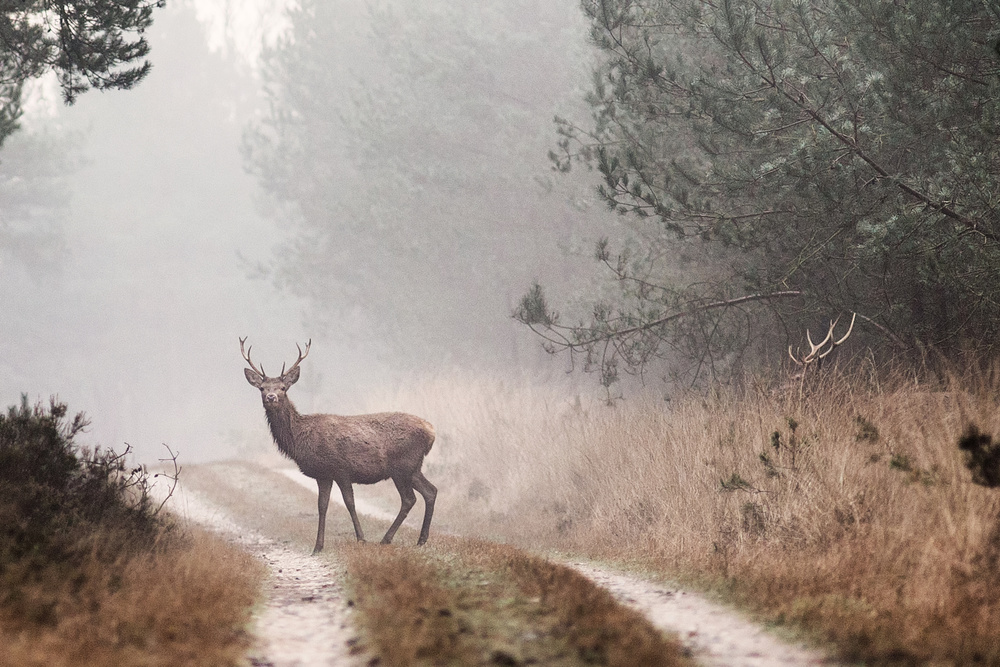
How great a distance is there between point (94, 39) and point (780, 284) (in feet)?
27.3

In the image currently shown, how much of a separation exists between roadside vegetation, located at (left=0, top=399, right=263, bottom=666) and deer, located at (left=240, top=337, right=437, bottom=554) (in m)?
1.97

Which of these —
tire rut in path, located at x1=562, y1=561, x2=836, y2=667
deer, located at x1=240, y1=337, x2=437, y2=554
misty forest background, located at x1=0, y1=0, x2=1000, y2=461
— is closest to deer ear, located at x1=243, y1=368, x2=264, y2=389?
deer, located at x1=240, y1=337, x2=437, y2=554

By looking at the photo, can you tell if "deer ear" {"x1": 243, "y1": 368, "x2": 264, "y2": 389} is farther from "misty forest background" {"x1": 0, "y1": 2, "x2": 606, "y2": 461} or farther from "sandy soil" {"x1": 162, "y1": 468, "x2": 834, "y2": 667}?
"misty forest background" {"x1": 0, "y1": 2, "x2": 606, "y2": 461}

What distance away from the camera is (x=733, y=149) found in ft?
40.7

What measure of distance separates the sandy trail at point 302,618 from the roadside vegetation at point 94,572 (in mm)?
163

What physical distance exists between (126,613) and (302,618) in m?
1.27

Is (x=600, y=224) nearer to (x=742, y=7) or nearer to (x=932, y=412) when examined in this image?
(x=742, y=7)

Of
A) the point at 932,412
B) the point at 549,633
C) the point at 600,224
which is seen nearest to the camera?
the point at 549,633

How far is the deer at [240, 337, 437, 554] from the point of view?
12.1m

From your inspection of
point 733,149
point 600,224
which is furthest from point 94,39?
point 600,224

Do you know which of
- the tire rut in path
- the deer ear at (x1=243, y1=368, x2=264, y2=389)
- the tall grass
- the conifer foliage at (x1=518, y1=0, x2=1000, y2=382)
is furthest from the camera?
the deer ear at (x1=243, y1=368, x2=264, y2=389)

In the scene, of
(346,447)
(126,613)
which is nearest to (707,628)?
(126,613)

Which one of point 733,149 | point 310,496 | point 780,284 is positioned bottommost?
point 310,496

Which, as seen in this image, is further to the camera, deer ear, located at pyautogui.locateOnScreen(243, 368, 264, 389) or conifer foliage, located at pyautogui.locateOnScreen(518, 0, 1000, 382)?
deer ear, located at pyautogui.locateOnScreen(243, 368, 264, 389)
